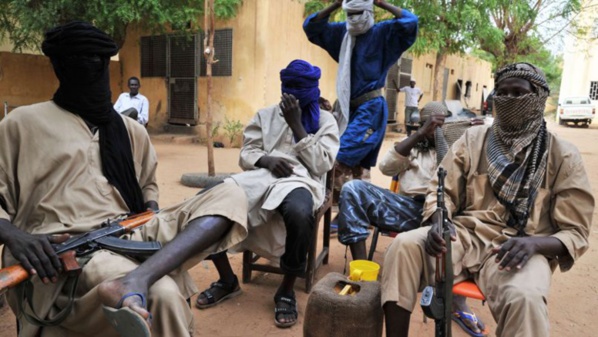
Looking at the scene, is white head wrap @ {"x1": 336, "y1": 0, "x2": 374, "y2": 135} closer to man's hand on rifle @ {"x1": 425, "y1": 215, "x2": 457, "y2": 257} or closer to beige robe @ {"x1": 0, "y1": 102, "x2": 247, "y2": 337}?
man's hand on rifle @ {"x1": 425, "y1": 215, "x2": 457, "y2": 257}

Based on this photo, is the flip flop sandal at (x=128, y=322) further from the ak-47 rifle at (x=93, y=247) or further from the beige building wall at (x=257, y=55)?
the beige building wall at (x=257, y=55)

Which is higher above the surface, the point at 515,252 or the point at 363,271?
the point at 515,252

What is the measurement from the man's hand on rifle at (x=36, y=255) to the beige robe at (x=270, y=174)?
122 centimetres

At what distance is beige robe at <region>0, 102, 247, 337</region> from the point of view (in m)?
1.75

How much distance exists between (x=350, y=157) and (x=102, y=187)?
231 centimetres

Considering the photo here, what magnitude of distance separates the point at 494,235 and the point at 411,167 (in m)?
1.07

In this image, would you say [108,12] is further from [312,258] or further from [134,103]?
[312,258]

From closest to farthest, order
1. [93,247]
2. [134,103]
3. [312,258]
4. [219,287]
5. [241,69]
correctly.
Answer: [93,247], [219,287], [312,258], [134,103], [241,69]

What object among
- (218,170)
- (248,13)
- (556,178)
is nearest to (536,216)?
(556,178)

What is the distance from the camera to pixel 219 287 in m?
2.94

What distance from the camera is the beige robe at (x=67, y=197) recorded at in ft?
5.74

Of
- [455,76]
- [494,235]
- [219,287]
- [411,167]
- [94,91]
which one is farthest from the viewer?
[455,76]

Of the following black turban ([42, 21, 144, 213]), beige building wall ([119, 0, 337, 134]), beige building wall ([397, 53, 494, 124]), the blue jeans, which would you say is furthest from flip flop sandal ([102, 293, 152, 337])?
beige building wall ([397, 53, 494, 124])

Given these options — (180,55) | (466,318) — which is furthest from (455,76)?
(466,318)
